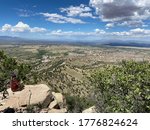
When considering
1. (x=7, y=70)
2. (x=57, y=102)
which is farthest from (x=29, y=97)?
(x=7, y=70)

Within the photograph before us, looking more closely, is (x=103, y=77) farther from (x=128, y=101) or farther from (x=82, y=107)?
(x=82, y=107)

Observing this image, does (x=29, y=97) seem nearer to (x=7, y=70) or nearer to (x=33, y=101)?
(x=33, y=101)

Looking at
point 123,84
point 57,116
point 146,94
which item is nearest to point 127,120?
point 57,116

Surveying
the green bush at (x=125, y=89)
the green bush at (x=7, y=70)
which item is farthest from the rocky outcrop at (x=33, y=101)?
the green bush at (x=125, y=89)

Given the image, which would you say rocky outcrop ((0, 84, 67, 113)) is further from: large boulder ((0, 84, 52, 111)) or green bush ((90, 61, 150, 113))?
green bush ((90, 61, 150, 113))

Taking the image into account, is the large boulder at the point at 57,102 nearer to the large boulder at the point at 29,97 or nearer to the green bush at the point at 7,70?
the large boulder at the point at 29,97

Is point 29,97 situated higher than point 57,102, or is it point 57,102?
point 29,97
